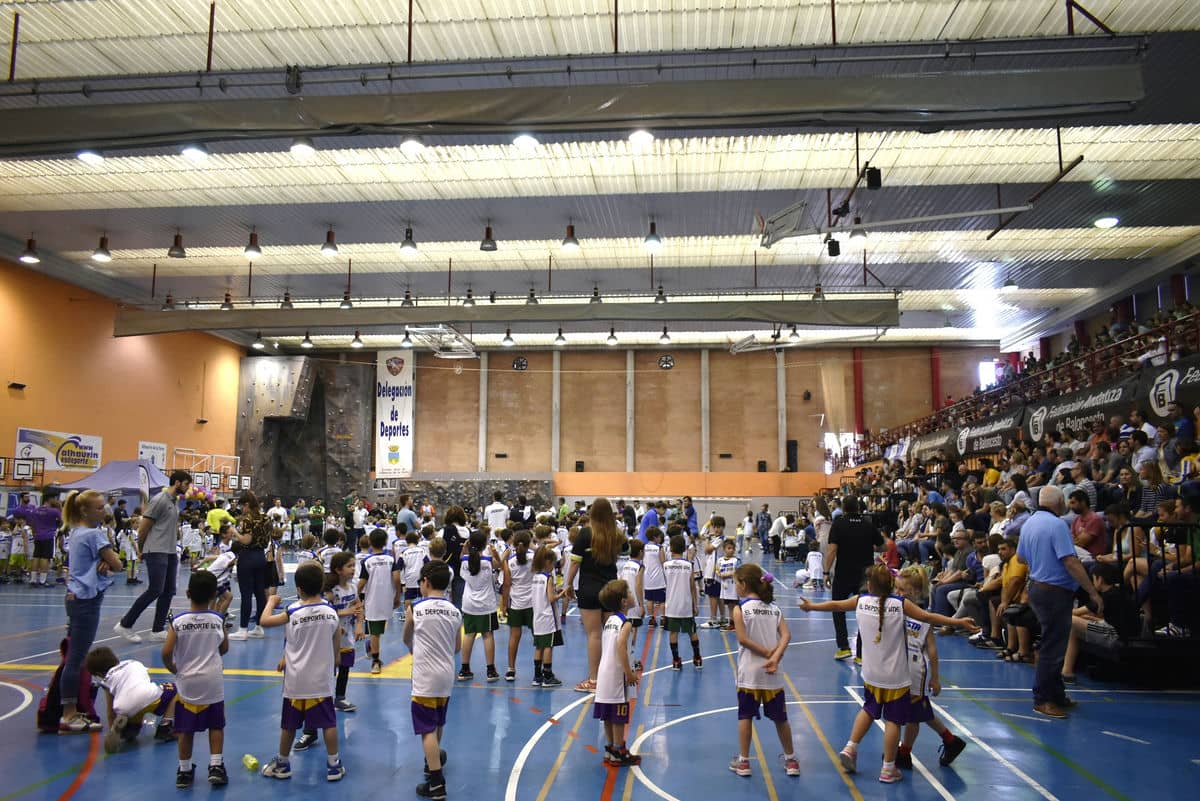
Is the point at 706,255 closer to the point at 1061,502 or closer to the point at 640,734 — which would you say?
the point at 1061,502

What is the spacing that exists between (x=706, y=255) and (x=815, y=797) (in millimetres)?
16168

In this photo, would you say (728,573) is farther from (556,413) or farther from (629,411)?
(556,413)

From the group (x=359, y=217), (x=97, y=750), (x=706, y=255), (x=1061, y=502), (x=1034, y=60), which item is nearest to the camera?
(x=97, y=750)

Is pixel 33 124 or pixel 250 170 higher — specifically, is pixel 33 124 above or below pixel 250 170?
below

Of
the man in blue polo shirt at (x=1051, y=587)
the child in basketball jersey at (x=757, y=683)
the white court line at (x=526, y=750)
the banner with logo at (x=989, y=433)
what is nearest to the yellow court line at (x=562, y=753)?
the white court line at (x=526, y=750)

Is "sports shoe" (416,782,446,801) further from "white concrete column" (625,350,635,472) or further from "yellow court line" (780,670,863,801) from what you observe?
"white concrete column" (625,350,635,472)

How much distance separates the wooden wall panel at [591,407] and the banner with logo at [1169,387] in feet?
72.3

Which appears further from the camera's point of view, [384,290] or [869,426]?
[869,426]

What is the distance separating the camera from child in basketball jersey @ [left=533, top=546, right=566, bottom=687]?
8094 mm

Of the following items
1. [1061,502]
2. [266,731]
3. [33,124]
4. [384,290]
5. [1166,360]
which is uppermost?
[384,290]

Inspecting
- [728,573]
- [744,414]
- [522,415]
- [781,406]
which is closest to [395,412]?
[522,415]

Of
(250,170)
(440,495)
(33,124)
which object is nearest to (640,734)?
(33,124)

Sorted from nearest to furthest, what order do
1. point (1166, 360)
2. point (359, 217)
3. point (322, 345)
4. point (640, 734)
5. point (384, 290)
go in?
point (640, 734) < point (1166, 360) < point (359, 217) < point (384, 290) < point (322, 345)

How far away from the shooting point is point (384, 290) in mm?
23047
